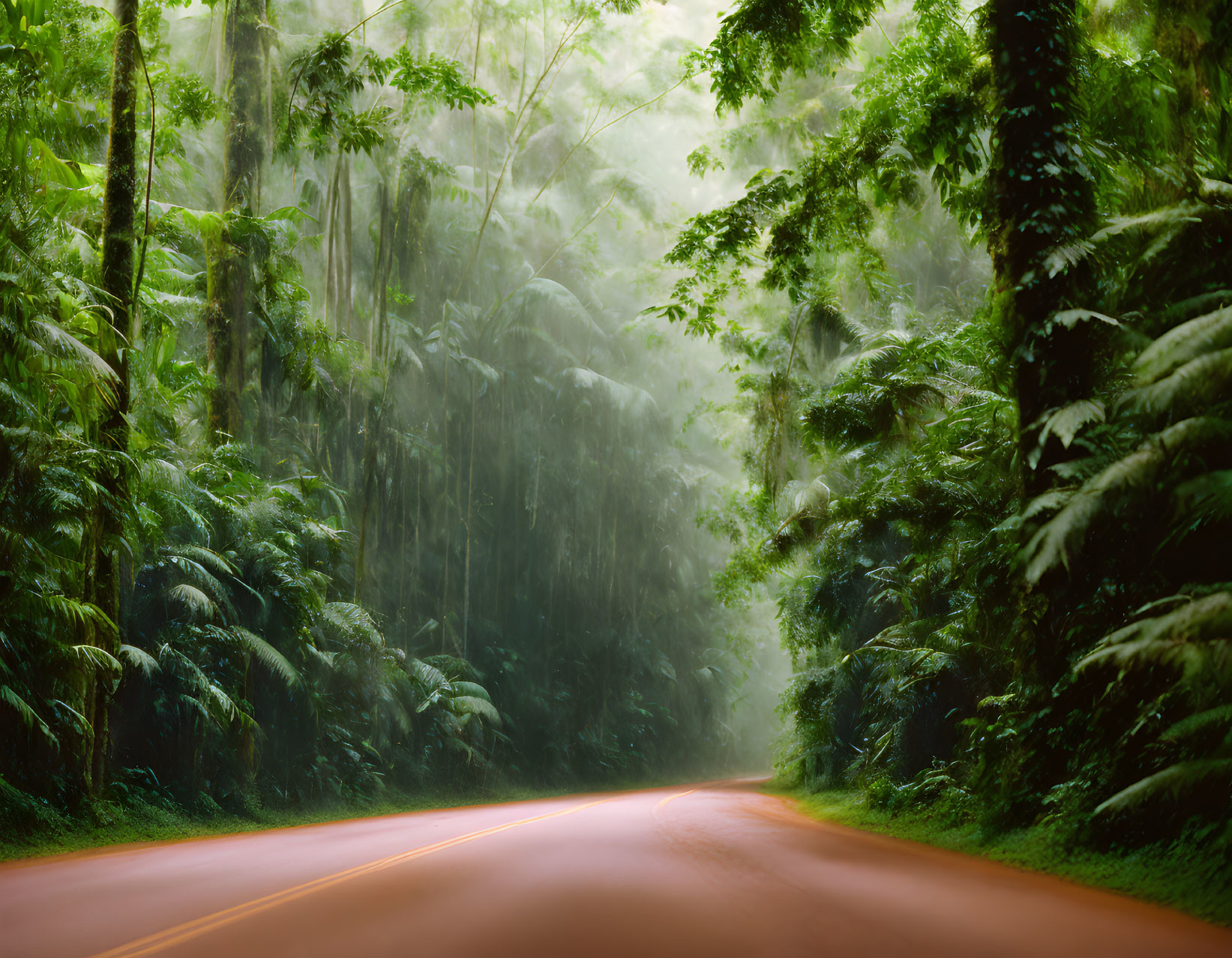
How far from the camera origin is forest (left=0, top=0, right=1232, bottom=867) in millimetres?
6918

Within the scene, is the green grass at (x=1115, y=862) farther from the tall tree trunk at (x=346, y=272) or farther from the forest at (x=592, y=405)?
the tall tree trunk at (x=346, y=272)

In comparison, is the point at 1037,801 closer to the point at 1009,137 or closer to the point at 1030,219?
the point at 1030,219

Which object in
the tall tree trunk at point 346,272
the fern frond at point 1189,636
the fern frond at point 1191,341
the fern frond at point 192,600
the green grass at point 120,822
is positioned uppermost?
the tall tree trunk at point 346,272

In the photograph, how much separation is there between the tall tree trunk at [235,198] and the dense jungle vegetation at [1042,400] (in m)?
7.24

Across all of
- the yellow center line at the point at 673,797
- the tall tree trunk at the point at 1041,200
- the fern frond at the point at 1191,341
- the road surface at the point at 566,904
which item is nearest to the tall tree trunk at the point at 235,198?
Answer: the road surface at the point at 566,904

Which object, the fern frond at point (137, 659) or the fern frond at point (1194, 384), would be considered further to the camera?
the fern frond at point (137, 659)

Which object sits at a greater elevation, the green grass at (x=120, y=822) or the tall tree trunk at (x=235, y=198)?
the tall tree trunk at (x=235, y=198)

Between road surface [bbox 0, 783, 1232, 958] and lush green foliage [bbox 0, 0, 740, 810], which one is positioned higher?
lush green foliage [bbox 0, 0, 740, 810]

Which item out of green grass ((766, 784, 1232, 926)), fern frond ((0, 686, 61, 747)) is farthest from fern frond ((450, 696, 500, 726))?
green grass ((766, 784, 1232, 926))

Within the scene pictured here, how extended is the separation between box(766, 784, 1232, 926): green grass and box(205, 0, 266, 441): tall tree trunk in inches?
444

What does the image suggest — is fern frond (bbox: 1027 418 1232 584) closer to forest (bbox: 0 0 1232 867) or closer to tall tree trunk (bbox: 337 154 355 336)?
forest (bbox: 0 0 1232 867)

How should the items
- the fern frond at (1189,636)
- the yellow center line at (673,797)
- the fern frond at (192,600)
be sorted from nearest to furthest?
the fern frond at (1189,636), the fern frond at (192,600), the yellow center line at (673,797)

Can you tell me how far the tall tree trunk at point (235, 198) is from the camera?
13.6m

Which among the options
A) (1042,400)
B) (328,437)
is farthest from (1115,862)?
(328,437)
